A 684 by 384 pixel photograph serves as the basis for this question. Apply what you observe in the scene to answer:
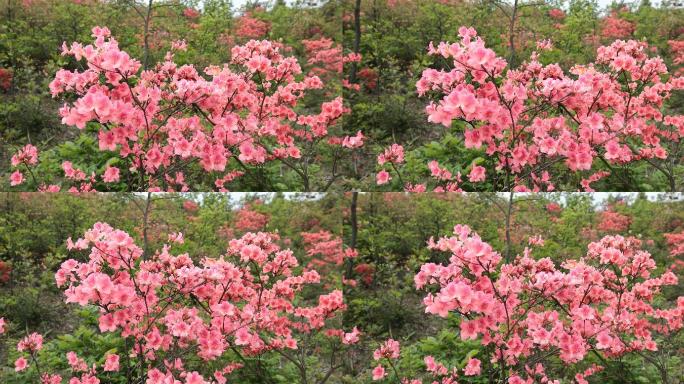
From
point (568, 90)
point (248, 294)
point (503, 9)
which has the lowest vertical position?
point (248, 294)

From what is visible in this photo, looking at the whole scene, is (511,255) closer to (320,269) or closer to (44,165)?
(320,269)

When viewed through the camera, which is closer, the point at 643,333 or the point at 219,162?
the point at 219,162

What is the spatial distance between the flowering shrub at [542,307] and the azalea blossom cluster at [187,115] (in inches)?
49.0

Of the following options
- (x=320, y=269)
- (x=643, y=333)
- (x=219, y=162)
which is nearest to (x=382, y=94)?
(x=320, y=269)

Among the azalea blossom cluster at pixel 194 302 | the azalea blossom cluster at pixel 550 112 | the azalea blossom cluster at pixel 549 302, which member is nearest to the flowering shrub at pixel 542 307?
the azalea blossom cluster at pixel 549 302

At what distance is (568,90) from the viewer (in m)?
3.37

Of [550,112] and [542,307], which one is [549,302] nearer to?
[542,307]

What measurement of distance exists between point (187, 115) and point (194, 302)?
3.69 feet

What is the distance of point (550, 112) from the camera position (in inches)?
154

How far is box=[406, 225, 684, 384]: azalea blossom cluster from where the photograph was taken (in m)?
3.34

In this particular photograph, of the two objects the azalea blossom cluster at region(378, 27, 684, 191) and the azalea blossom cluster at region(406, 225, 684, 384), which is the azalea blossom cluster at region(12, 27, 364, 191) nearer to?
the azalea blossom cluster at region(378, 27, 684, 191)

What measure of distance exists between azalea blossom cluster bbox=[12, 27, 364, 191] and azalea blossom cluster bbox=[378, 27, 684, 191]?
0.78 m

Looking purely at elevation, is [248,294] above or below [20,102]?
below

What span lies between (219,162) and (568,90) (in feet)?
6.03
